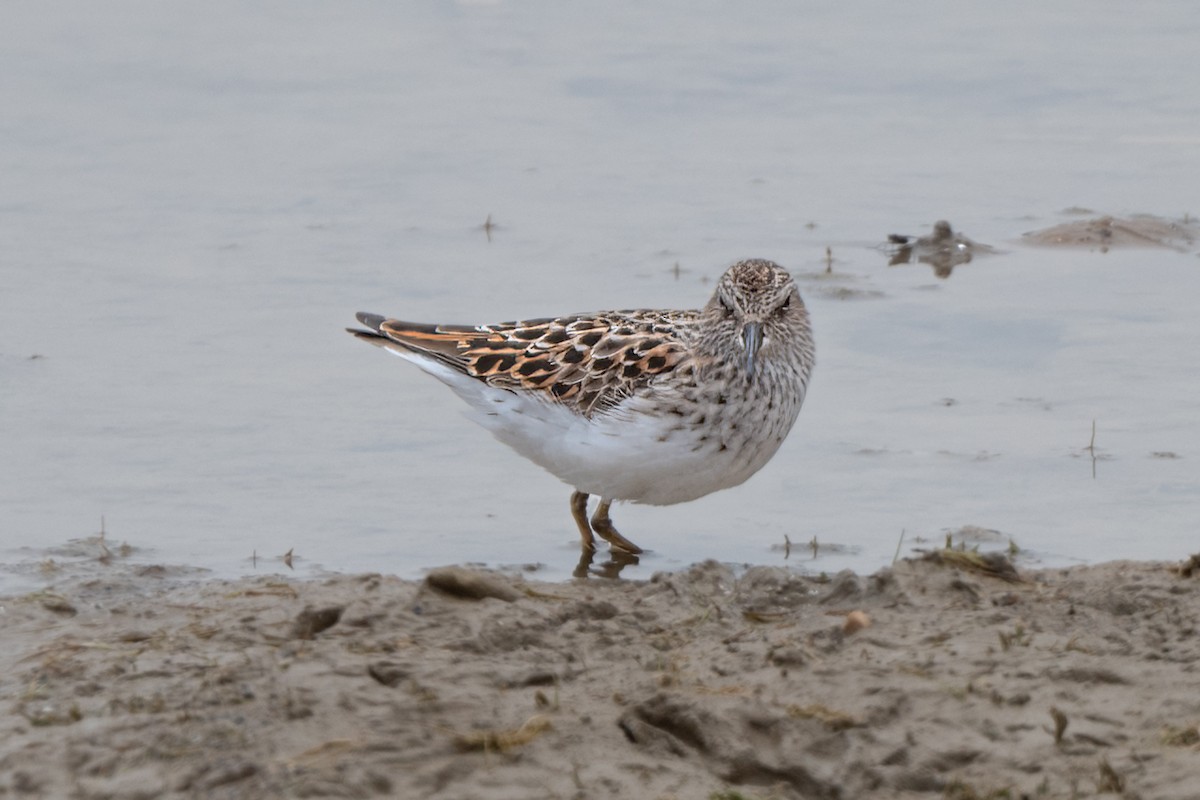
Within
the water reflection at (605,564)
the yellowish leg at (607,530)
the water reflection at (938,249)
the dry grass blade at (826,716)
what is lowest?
the dry grass blade at (826,716)

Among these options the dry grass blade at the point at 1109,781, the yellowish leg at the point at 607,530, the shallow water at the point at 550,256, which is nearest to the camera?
the dry grass blade at the point at 1109,781

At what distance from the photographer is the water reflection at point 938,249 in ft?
37.0

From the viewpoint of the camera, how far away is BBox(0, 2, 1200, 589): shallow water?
8.33 metres

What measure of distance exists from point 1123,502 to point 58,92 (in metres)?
9.12

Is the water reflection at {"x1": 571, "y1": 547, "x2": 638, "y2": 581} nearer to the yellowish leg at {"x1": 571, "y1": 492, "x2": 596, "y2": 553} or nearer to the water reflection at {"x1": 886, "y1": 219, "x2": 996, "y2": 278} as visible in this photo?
the yellowish leg at {"x1": 571, "y1": 492, "x2": 596, "y2": 553}

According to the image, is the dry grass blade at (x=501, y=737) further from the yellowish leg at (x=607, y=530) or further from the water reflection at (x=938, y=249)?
the water reflection at (x=938, y=249)

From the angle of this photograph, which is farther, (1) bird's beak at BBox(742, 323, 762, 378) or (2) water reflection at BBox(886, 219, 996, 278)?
(2) water reflection at BBox(886, 219, 996, 278)

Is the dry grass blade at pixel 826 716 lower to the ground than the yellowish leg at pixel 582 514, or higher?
lower

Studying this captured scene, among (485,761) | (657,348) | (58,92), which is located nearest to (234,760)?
(485,761)

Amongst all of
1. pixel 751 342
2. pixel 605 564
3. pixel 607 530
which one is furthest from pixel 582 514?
pixel 751 342

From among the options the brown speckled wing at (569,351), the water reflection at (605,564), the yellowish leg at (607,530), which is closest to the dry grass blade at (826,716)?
the water reflection at (605,564)

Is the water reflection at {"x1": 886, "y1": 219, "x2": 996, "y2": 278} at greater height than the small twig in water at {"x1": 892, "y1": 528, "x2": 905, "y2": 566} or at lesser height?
greater

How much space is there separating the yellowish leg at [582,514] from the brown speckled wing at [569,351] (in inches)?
21.0

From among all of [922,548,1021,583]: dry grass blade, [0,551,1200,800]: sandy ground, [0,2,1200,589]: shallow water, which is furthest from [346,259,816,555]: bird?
[922,548,1021,583]: dry grass blade
